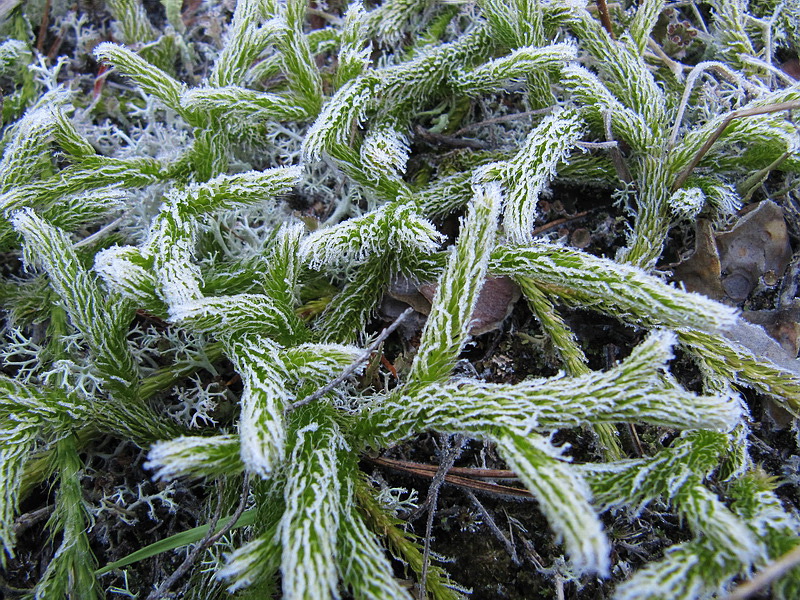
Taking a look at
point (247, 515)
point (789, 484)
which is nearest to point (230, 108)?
point (247, 515)

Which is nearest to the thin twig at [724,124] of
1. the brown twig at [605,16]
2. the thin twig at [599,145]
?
the thin twig at [599,145]

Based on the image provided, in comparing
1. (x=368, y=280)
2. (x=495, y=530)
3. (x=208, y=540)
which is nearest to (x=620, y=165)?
(x=368, y=280)

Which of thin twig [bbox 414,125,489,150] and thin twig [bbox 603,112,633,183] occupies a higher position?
thin twig [bbox 603,112,633,183]

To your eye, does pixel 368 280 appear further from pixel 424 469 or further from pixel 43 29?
pixel 43 29

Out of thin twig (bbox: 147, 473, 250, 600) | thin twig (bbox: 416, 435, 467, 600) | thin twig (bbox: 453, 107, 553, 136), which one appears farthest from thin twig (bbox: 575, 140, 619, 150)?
thin twig (bbox: 147, 473, 250, 600)

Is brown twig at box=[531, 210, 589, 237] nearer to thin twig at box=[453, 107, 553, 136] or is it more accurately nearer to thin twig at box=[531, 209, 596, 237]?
thin twig at box=[531, 209, 596, 237]

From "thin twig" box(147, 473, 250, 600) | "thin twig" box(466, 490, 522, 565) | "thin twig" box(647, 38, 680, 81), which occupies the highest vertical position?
"thin twig" box(647, 38, 680, 81)

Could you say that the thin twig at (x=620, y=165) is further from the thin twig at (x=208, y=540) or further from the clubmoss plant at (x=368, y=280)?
the thin twig at (x=208, y=540)
